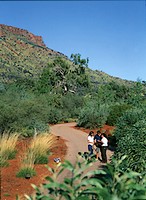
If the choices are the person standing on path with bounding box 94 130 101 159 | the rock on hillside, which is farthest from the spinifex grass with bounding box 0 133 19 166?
the rock on hillside

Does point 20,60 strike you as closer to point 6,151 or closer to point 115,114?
point 115,114

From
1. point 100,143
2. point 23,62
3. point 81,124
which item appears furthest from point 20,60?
point 100,143

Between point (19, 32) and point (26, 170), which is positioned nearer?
point (26, 170)

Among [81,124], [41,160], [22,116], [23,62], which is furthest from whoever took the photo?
[23,62]

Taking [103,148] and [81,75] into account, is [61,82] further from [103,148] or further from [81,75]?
[103,148]

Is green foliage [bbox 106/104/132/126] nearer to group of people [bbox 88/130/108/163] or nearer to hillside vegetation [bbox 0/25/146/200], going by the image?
hillside vegetation [bbox 0/25/146/200]

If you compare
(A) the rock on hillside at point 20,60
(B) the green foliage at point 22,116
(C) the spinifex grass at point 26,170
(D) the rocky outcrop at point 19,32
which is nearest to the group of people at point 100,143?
(C) the spinifex grass at point 26,170

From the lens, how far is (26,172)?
1055 cm

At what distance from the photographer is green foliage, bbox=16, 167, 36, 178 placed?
1041 centimetres

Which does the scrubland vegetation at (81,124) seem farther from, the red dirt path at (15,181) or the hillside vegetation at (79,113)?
the red dirt path at (15,181)

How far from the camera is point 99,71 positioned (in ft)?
401

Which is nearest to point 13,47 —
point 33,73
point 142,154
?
point 33,73

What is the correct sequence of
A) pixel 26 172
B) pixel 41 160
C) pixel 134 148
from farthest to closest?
pixel 41 160 < pixel 26 172 < pixel 134 148

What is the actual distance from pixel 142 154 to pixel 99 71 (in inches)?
4548
